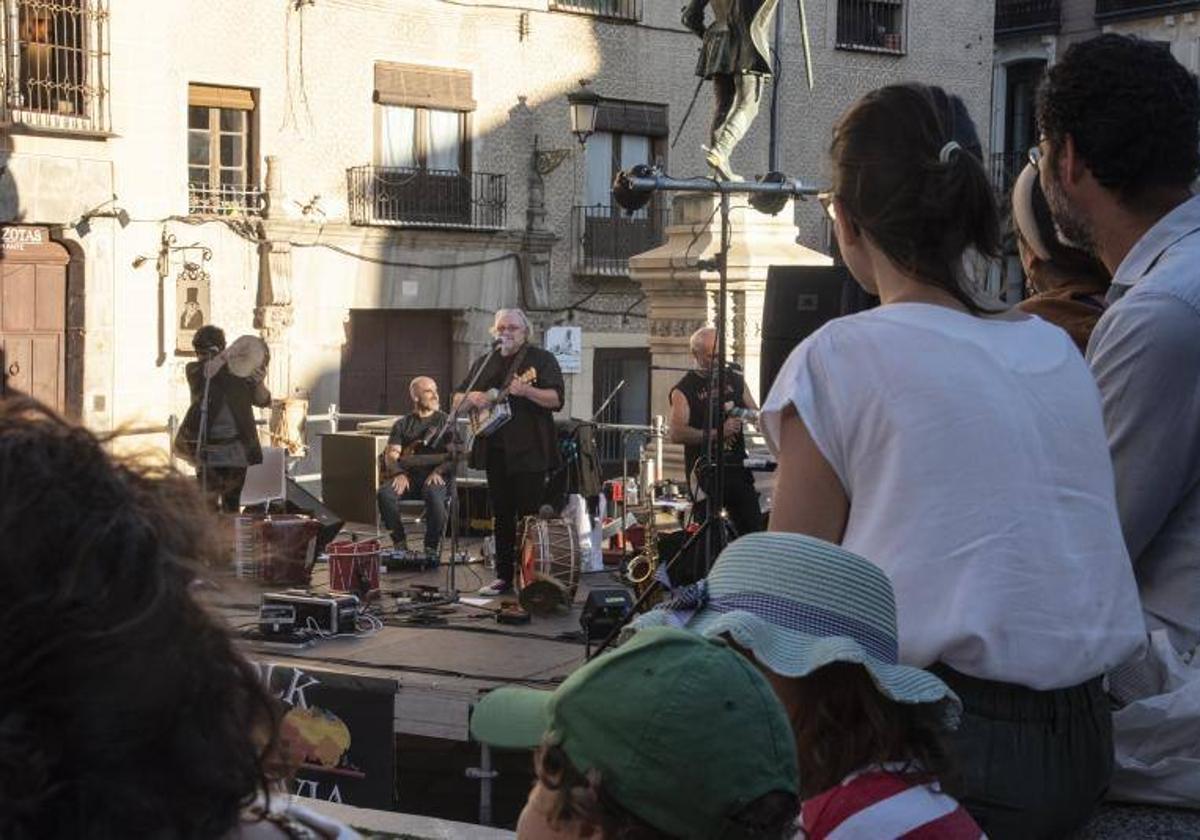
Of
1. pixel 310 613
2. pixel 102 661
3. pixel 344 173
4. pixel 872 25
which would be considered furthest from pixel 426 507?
pixel 872 25

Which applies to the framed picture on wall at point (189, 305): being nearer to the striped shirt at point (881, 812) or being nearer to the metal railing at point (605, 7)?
the metal railing at point (605, 7)

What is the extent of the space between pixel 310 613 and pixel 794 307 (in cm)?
515

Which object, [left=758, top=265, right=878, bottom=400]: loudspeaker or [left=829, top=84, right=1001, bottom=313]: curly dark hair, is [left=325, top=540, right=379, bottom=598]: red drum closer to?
[left=758, top=265, right=878, bottom=400]: loudspeaker

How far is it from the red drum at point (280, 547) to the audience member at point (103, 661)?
440 inches

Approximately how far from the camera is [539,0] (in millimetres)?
27781

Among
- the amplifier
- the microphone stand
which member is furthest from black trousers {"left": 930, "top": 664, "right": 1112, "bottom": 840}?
the microphone stand

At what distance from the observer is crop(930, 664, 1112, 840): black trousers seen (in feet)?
7.97

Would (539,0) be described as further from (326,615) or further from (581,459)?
(326,615)

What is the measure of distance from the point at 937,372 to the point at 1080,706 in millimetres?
512

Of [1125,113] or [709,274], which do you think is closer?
[1125,113]

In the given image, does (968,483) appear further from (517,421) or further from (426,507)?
Result: (426,507)

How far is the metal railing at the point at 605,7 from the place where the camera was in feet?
91.8

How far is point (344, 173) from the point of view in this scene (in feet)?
84.4

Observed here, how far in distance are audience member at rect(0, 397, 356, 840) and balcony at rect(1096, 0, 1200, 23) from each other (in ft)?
112
